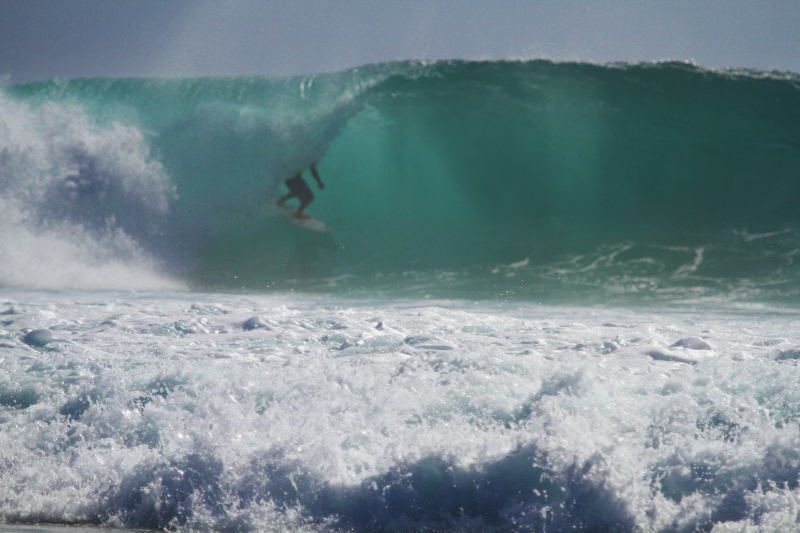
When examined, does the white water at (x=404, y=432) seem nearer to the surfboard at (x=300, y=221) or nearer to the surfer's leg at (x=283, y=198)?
the surfboard at (x=300, y=221)

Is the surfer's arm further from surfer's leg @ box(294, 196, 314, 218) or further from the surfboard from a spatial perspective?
the surfboard

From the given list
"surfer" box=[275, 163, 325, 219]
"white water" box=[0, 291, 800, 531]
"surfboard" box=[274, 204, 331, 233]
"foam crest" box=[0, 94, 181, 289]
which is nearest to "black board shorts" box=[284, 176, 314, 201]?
"surfer" box=[275, 163, 325, 219]

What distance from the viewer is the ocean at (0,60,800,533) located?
217 cm

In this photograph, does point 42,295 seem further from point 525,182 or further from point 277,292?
point 525,182

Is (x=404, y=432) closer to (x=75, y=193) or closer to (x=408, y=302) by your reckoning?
(x=408, y=302)

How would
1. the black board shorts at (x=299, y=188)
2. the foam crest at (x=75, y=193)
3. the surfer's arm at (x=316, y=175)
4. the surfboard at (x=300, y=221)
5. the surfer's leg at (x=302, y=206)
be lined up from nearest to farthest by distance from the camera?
the foam crest at (x=75, y=193) → the surfboard at (x=300, y=221) → the surfer's leg at (x=302, y=206) → the black board shorts at (x=299, y=188) → the surfer's arm at (x=316, y=175)

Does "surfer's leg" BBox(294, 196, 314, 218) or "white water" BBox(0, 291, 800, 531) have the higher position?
"surfer's leg" BBox(294, 196, 314, 218)

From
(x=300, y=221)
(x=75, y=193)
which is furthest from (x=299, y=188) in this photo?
(x=75, y=193)

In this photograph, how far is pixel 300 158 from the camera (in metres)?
8.77

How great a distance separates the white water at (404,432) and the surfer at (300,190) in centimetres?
501

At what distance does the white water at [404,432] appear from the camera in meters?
2.09

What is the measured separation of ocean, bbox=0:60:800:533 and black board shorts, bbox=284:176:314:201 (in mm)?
218

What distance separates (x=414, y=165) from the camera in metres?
9.20

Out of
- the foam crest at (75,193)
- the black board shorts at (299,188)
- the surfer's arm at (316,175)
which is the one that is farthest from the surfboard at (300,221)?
the foam crest at (75,193)
